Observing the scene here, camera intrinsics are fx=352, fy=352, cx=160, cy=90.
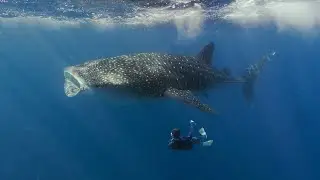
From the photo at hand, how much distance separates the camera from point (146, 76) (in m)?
8.81

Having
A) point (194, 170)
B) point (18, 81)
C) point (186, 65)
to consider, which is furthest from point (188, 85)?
point (18, 81)

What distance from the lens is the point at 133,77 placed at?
8.62m

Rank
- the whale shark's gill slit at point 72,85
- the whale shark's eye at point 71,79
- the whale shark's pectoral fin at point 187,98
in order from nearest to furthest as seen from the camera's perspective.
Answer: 1. the whale shark's gill slit at point 72,85
2. the whale shark's eye at point 71,79
3. the whale shark's pectoral fin at point 187,98

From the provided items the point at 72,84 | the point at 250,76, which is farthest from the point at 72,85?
the point at 250,76

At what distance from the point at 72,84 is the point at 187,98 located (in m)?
2.77

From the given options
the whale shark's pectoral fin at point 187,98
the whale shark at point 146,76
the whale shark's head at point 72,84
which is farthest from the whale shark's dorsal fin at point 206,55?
the whale shark's head at point 72,84

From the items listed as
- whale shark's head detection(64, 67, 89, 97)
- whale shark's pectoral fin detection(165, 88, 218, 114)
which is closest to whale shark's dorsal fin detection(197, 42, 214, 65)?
whale shark's pectoral fin detection(165, 88, 218, 114)

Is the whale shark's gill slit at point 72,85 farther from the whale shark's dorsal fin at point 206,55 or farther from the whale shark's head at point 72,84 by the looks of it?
the whale shark's dorsal fin at point 206,55

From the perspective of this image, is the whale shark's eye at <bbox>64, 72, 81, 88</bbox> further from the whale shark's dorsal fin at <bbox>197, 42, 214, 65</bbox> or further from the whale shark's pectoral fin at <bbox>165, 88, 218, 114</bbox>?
the whale shark's dorsal fin at <bbox>197, 42, 214, 65</bbox>

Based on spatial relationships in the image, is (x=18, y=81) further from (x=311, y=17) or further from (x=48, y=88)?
(x=311, y=17)

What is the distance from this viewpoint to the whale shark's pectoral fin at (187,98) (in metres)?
8.45

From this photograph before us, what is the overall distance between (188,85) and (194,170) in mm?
17634

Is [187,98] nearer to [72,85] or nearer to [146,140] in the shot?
[72,85]

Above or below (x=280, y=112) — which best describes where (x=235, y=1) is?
above
